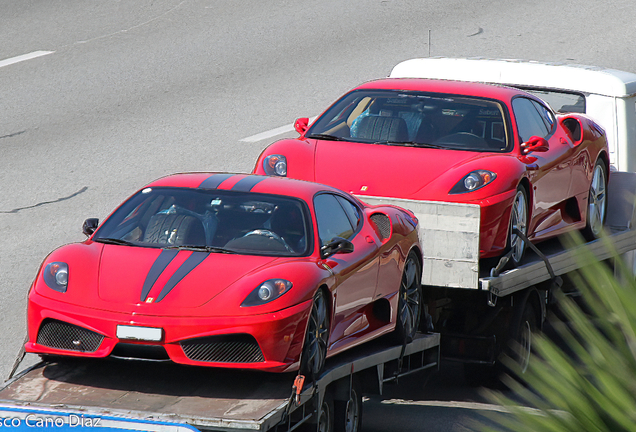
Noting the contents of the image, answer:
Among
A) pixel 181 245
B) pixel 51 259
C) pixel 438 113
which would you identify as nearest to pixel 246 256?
pixel 181 245

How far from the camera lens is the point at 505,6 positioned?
23125 mm

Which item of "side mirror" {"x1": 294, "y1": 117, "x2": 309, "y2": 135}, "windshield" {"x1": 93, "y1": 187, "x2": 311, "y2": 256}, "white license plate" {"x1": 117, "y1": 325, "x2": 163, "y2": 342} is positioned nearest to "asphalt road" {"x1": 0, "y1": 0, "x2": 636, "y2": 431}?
"side mirror" {"x1": 294, "y1": 117, "x2": 309, "y2": 135}

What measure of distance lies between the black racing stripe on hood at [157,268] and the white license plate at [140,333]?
0.21m

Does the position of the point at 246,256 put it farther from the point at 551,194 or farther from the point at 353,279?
the point at 551,194

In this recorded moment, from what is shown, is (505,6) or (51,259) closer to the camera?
(51,259)

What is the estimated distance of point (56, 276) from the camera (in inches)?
248

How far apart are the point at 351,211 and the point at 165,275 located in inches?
74.2

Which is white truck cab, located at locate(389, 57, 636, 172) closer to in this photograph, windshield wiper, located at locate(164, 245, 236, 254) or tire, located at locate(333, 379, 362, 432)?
tire, located at locate(333, 379, 362, 432)

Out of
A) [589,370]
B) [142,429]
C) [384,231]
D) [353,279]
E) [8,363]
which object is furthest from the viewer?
[8,363]

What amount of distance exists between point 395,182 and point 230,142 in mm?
7036

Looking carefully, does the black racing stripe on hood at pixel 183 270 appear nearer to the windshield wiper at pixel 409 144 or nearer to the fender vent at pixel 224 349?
the fender vent at pixel 224 349

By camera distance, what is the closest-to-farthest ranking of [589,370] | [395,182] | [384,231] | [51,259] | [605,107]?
[589,370]
[51,259]
[384,231]
[395,182]
[605,107]

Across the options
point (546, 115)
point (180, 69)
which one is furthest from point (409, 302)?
point (180, 69)

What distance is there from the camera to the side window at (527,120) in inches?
387
